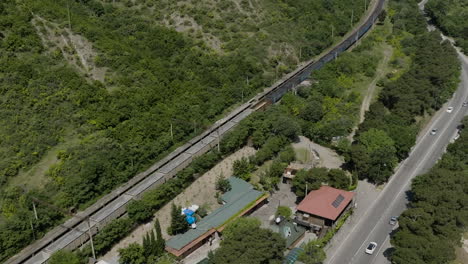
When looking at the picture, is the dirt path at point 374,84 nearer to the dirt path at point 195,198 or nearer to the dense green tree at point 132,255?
the dirt path at point 195,198

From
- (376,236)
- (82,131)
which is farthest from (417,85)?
(82,131)

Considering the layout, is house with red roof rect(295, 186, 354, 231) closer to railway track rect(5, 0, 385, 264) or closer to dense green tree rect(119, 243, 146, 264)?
railway track rect(5, 0, 385, 264)

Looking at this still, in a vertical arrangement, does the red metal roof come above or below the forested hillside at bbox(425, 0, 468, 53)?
below

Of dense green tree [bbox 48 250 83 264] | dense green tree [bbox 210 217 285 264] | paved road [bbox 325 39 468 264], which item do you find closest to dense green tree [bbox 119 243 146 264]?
dense green tree [bbox 48 250 83 264]

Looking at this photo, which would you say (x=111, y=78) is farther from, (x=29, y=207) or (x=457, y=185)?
(x=457, y=185)

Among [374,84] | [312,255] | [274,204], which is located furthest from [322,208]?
[374,84]
